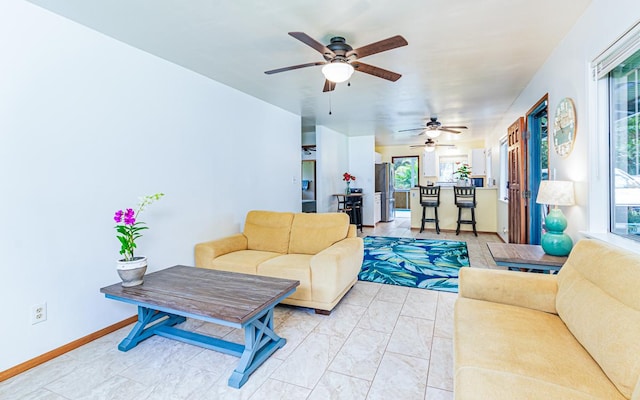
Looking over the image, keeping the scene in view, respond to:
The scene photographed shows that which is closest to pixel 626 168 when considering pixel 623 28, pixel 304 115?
pixel 623 28

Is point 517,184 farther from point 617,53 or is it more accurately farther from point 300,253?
point 300,253

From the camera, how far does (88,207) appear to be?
8.01 feet

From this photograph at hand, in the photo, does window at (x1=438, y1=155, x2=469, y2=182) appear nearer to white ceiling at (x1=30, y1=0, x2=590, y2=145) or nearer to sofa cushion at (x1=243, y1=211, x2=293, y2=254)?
white ceiling at (x1=30, y1=0, x2=590, y2=145)

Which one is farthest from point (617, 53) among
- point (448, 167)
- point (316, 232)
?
point (448, 167)

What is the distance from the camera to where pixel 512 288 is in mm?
1920

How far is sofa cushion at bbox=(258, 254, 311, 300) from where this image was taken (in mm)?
2787

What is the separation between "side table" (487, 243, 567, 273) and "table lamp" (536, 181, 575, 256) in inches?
3.1

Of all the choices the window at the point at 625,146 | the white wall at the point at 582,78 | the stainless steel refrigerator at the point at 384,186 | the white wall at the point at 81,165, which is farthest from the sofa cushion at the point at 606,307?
the stainless steel refrigerator at the point at 384,186

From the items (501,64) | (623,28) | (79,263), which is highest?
(501,64)

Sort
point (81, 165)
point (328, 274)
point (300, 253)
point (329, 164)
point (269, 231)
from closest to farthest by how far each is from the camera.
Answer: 1. point (81, 165)
2. point (328, 274)
3. point (300, 253)
4. point (269, 231)
5. point (329, 164)

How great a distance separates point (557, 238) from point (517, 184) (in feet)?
5.93

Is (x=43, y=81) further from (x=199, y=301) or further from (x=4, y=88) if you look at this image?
(x=199, y=301)

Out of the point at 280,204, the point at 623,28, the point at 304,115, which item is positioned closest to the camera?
the point at 623,28

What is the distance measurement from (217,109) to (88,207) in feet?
6.12
